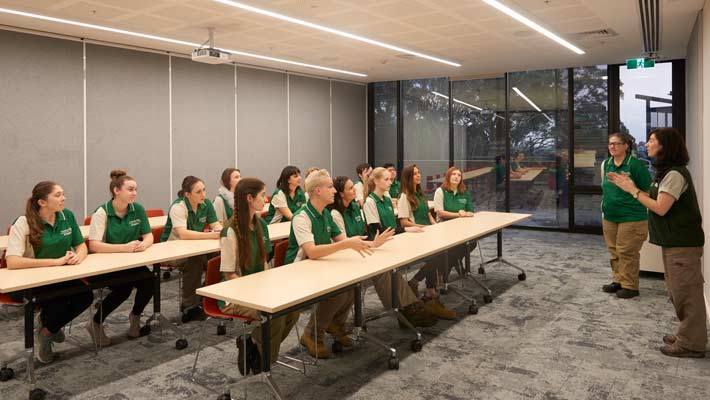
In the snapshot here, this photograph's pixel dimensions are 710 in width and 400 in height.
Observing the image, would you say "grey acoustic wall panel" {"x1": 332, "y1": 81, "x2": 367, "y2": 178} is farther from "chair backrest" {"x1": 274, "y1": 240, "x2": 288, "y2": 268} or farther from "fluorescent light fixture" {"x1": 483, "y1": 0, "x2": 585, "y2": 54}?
"chair backrest" {"x1": 274, "y1": 240, "x2": 288, "y2": 268}

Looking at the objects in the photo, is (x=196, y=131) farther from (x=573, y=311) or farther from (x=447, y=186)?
(x=573, y=311)

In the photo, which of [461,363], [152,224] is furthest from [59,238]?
[461,363]

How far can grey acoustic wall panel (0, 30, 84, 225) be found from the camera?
6.27 m

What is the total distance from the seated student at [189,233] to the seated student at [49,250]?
97 centimetres

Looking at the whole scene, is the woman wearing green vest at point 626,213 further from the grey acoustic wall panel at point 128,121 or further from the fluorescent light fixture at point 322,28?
the grey acoustic wall panel at point 128,121

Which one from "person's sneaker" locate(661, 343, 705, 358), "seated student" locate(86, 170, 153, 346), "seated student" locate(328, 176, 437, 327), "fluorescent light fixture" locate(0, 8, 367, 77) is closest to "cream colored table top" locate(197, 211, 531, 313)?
"seated student" locate(328, 176, 437, 327)

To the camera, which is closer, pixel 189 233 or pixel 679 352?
pixel 679 352

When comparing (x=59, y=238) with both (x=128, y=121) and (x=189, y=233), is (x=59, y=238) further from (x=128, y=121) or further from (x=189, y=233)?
(x=128, y=121)

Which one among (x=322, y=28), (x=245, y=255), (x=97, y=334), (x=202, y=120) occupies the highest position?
(x=322, y=28)

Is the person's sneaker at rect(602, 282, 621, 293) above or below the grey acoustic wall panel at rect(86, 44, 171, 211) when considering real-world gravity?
below

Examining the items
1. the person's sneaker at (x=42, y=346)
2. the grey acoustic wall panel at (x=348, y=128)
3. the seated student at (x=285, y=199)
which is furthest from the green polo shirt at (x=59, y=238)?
the grey acoustic wall panel at (x=348, y=128)

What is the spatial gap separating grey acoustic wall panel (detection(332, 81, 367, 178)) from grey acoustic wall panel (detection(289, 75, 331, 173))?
0.27m

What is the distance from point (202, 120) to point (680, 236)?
6769 millimetres

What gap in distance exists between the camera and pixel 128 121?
24.2 ft
